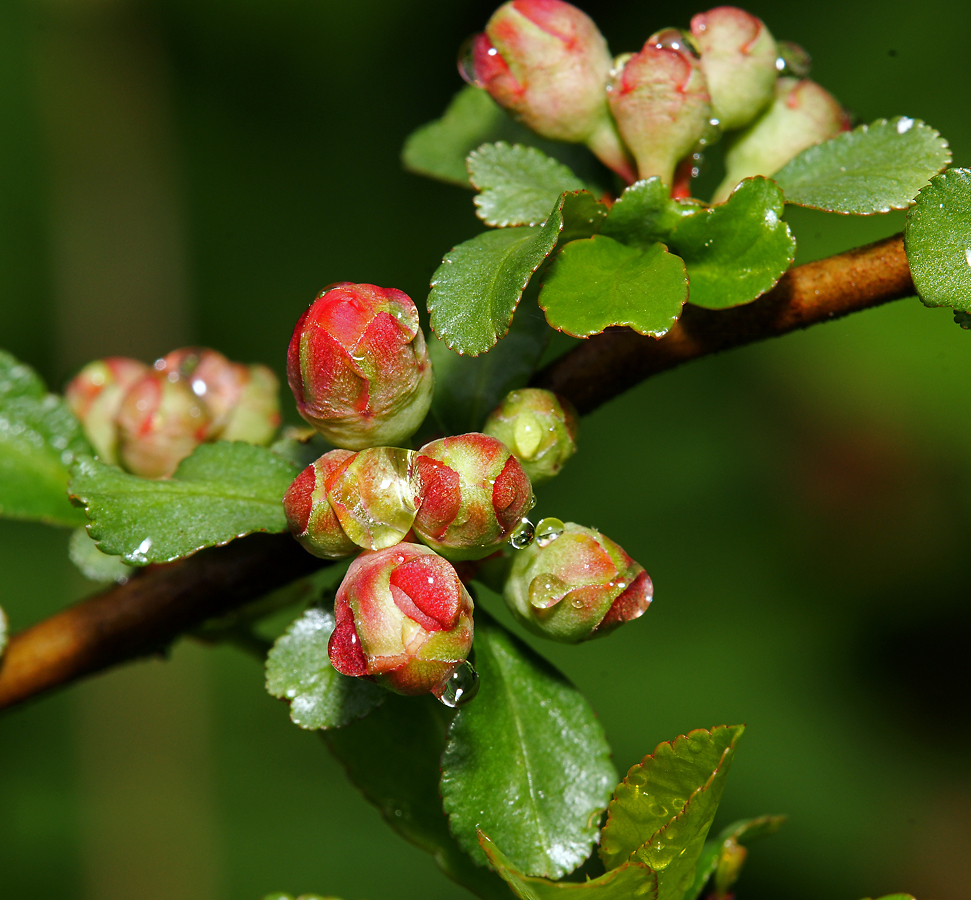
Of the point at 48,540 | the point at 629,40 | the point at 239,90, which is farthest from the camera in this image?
the point at 239,90

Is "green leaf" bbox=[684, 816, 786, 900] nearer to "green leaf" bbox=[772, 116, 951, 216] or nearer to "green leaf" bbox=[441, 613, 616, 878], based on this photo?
"green leaf" bbox=[441, 613, 616, 878]

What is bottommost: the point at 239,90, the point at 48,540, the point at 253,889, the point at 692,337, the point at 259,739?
the point at 253,889

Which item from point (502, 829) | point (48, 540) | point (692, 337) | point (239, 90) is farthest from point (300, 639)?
point (239, 90)

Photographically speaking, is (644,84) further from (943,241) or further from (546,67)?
(943,241)

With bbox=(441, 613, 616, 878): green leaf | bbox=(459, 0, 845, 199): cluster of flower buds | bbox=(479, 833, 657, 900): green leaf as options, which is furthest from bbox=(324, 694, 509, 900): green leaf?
bbox=(459, 0, 845, 199): cluster of flower buds

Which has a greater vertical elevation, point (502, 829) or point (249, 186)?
point (502, 829)

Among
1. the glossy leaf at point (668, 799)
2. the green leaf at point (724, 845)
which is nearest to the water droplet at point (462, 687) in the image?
the glossy leaf at point (668, 799)

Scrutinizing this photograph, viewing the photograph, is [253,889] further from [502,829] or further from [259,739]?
[502,829]

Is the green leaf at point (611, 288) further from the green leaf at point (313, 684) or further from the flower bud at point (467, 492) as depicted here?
the green leaf at point (313, 684)

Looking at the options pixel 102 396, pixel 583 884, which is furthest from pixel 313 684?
pixel 102 396
